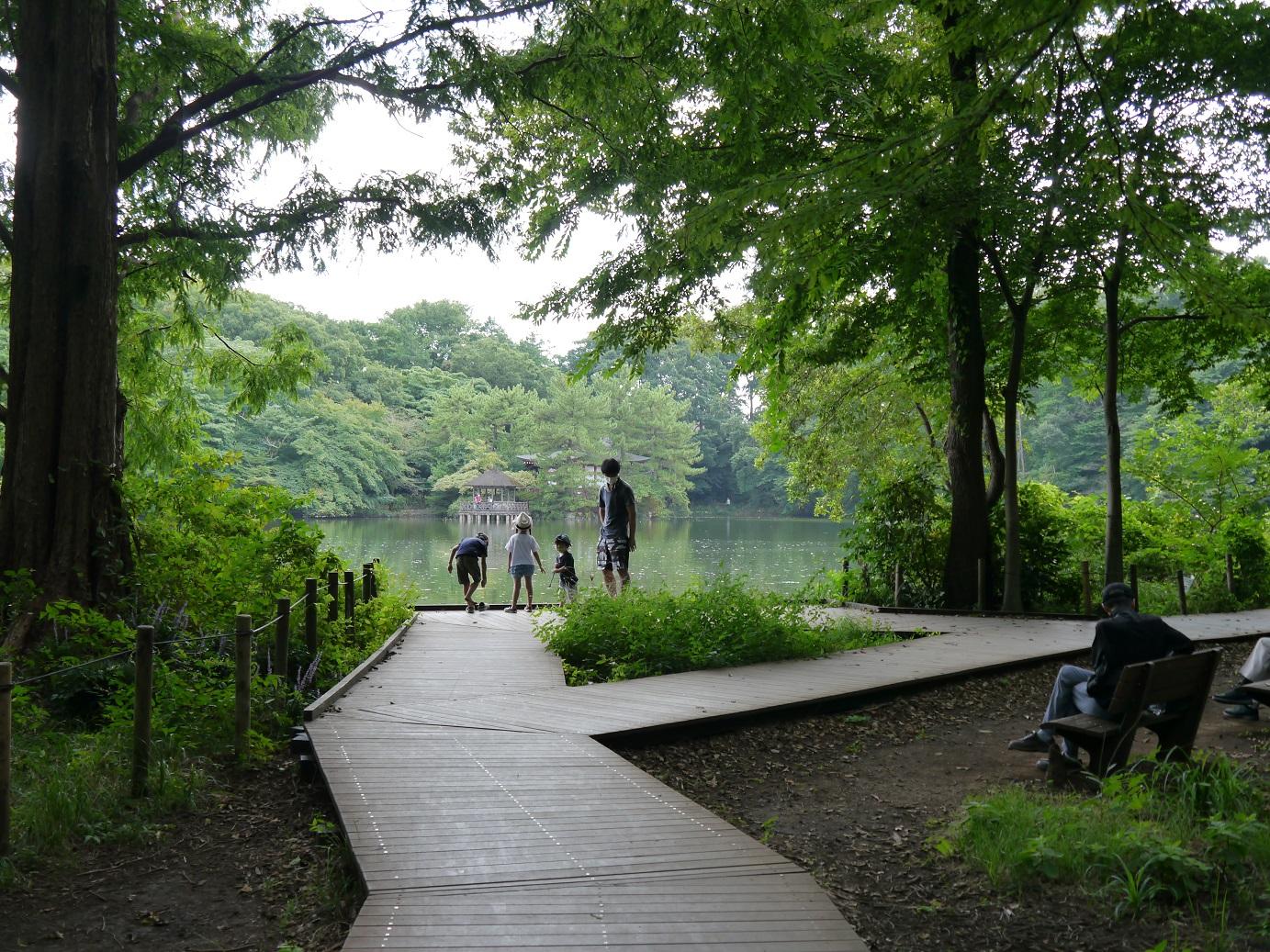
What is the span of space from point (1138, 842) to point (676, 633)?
16.5ft

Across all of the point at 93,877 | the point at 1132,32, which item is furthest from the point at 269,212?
the point at 1132,32

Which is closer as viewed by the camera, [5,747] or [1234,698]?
[5,747]

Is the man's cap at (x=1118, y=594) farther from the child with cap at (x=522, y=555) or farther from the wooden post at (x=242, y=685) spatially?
the child with cap at (x=522, y=555)

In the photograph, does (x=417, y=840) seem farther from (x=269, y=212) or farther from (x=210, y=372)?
(x=210, y=372)

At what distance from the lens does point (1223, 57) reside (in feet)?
35.1

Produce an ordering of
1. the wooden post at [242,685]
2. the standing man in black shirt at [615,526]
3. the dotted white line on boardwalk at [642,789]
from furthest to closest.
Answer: the standing man in black shirt at [615,526] → the wooden post at [242,685] → the dotted white line on boardwalk at [642,789]

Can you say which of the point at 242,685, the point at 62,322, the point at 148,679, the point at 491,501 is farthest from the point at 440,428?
the point at 148,679

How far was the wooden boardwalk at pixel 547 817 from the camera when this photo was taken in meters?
3.20

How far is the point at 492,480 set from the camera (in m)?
55.8

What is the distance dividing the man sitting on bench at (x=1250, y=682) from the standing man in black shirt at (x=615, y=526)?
17.8ft

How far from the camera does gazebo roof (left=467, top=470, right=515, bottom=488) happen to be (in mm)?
55656

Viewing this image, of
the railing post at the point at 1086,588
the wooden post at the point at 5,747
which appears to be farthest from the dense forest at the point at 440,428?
the wooden post at the point at 5,747

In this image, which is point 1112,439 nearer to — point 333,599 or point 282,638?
point 333,599

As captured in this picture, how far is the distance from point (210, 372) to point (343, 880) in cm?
947
